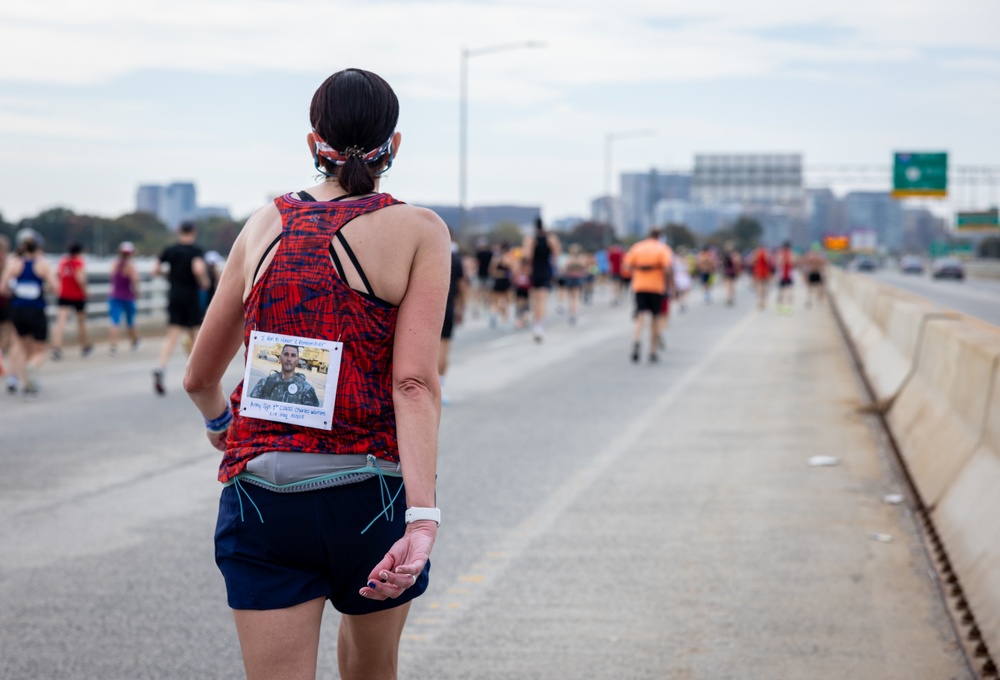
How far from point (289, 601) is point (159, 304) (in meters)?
27.8

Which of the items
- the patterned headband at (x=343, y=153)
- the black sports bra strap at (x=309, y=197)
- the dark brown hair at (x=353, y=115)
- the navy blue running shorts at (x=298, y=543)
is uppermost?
the dark brown hair at (x=353, y=115)

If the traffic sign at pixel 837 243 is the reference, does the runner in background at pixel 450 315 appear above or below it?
below

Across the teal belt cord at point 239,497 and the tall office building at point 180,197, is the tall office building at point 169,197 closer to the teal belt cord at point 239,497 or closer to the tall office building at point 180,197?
the tall office building at point 180,197

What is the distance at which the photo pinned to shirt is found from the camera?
2.62 meters

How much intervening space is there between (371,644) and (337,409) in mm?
530

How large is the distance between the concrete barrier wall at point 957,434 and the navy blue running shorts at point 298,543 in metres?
2.87

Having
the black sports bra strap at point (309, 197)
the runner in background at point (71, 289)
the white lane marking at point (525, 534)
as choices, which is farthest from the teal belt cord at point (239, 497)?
the runner in background at point (71, 289)

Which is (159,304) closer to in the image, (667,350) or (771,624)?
(667,350)

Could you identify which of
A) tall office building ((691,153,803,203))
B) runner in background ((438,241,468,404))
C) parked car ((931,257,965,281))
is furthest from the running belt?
parked car ((931,257,965,281))

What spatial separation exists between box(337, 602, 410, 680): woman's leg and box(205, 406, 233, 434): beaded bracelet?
0.55 m

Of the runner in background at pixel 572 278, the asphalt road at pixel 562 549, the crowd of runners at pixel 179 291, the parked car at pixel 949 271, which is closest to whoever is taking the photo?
the asphalt road at pixel 562 549

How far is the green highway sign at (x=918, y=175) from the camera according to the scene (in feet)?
198

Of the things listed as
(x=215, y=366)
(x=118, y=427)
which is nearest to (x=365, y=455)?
(x=215, y=366)

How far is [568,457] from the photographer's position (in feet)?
31.9
